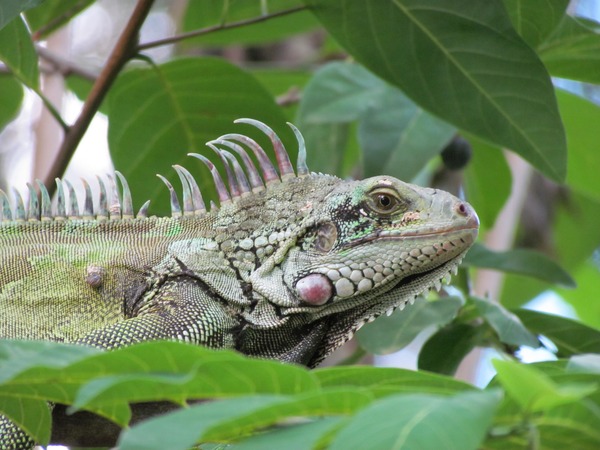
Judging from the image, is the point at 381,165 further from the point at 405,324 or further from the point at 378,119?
the point at 405,324

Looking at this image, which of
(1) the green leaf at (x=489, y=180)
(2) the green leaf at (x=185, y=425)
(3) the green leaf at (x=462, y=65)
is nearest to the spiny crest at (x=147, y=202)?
(3) the green leaf at (x=462, y=65)

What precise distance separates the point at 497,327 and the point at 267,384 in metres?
1.95

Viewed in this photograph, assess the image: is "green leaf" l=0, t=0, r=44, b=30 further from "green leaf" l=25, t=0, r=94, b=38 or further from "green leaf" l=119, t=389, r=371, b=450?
"green leaf" l=119, t=389, r=371, b=450

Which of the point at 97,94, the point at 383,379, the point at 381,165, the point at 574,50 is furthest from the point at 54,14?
the point at 383,379

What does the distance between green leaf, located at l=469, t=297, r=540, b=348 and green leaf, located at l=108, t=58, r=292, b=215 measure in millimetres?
1809

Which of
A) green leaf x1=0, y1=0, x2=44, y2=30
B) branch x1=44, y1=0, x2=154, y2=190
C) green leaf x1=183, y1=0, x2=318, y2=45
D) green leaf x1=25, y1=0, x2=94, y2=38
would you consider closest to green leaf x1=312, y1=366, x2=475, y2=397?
green leaf x1=0, y1=0, x2=44, y2=30

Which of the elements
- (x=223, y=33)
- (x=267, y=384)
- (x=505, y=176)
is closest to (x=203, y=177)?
(x=223, y=33)

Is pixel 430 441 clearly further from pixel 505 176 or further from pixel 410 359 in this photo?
pixel 410 359

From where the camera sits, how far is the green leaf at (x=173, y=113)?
516 cm

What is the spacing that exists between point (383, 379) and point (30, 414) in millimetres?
1067

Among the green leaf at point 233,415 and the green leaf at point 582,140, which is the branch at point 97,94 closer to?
the green leaf at point 233,415

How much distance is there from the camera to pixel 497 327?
374 centimetres

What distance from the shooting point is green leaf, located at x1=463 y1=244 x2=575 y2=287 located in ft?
15.1

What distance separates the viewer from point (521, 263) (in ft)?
15.3
